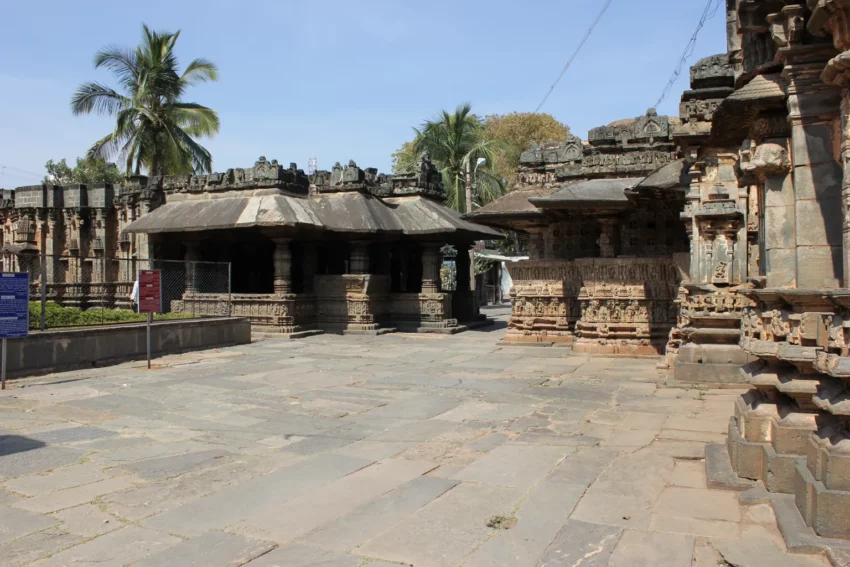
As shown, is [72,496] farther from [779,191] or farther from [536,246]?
[536,246]

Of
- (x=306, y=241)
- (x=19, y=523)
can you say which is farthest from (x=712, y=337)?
(x=306, y=241)

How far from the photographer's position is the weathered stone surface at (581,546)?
3667mm

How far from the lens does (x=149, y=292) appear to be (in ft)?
39.0

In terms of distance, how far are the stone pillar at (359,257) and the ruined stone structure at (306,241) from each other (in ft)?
0.11

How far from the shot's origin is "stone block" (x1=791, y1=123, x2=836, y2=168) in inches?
171

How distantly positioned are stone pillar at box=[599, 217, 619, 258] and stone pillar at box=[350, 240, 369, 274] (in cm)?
741

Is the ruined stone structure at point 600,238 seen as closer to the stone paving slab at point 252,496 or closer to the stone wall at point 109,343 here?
the stone wall at point 109,343

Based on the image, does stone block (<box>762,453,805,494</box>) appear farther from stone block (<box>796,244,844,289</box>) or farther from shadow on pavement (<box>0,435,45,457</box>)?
shadow on pavement (<box>0,435,45,457</box>)

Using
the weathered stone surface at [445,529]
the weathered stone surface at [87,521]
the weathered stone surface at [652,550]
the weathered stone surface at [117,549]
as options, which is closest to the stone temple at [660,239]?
the weathered stone surface at [652,550]

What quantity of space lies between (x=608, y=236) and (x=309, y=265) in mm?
9244

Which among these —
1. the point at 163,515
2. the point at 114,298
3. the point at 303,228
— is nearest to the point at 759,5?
the point at 163,515

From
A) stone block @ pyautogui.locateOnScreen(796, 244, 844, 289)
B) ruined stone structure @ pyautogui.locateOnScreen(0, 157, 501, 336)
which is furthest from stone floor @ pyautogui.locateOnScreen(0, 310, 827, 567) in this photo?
ruined stone structure @ pyautogui.locateOnScreen(0, 157, 501, 336)

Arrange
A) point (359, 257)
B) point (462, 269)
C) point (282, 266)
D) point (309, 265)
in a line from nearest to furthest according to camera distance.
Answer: point (282, 266)
point (359, 257)
point (309, 265)
point (462, 269)

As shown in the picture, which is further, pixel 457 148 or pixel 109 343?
pixel 457 148
